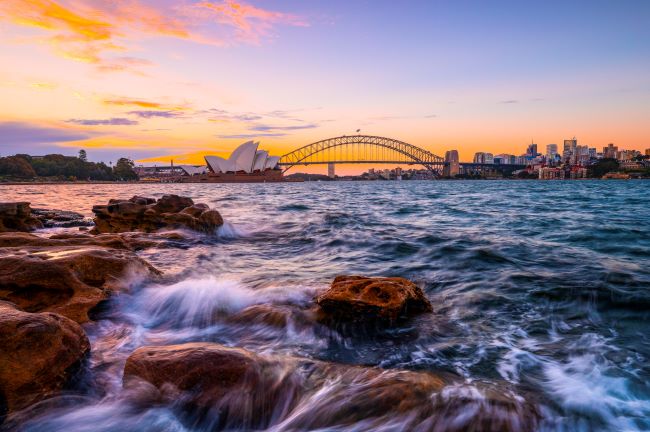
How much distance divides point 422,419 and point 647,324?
3.14 meters

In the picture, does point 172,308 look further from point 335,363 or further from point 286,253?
point 286,253

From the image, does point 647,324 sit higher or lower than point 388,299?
lower

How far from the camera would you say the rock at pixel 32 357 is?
2.46 metres

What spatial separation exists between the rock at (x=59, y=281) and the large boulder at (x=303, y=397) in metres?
1.63

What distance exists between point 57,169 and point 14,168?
9830mm

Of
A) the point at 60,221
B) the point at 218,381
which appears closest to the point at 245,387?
the point at 218,381

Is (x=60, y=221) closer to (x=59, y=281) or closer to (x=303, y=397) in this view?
(x=59, y=281)

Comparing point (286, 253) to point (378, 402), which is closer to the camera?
point (378, 402)

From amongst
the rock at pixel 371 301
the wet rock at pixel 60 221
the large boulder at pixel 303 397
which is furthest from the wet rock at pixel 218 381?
the wet rock at pixel 60 221

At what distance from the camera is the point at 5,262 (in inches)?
156

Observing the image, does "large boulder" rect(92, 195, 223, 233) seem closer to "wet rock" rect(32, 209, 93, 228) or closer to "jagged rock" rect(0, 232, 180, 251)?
"jagged rock" rect(0, 232, 180, 251)

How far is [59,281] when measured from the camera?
3.98m

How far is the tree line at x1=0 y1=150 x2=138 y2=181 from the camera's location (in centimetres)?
7900

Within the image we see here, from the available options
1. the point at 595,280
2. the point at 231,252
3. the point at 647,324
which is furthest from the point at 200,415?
the point at 231,252
